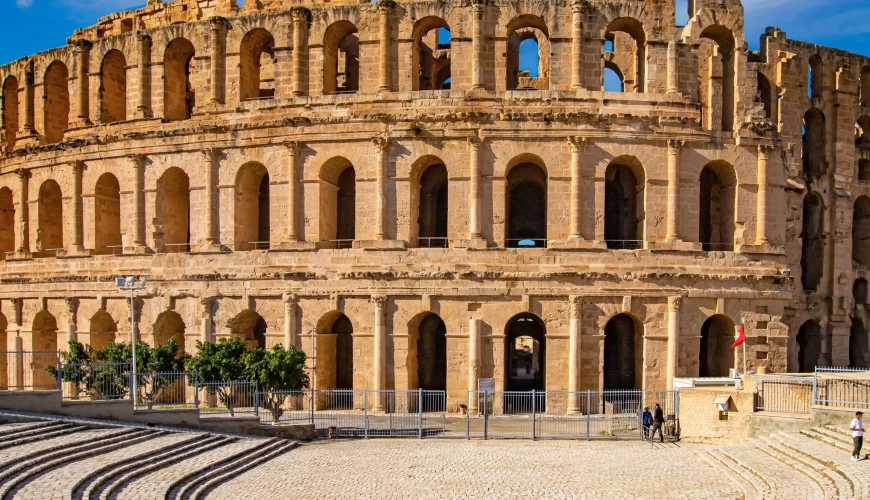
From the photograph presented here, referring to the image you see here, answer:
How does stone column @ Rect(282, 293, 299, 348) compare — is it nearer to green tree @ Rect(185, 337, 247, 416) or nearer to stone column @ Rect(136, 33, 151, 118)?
green tree @ Rect(185, 337, 247, 416)

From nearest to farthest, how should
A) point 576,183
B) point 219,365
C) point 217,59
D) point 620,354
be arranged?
1. point 219,365
2. point 576,183
3. point 217,59
4. point 620,354

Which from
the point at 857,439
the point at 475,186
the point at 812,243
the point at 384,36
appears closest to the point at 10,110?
the point at 384,36

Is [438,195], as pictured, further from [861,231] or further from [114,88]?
[861,231]

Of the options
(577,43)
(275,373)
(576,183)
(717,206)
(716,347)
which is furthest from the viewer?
(717,206)

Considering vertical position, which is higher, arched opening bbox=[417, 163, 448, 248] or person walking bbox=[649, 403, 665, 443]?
arched opening bbox=[417, 163, 448, 248]

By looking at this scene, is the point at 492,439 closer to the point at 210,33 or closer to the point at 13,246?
the point at 210,33

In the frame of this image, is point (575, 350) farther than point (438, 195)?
No

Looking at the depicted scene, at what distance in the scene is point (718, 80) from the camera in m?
27.9

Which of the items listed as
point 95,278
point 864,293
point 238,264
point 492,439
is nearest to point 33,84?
point 95,278

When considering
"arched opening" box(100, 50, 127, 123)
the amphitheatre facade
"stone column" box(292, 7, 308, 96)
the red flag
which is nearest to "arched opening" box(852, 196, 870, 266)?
the amphitheatre facade

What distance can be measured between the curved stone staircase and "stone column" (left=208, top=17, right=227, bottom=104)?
15.5 meters

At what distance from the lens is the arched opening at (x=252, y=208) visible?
28906 millimetres

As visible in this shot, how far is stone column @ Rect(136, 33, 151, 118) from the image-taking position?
30.2 m

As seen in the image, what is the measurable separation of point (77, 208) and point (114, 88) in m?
6.03
